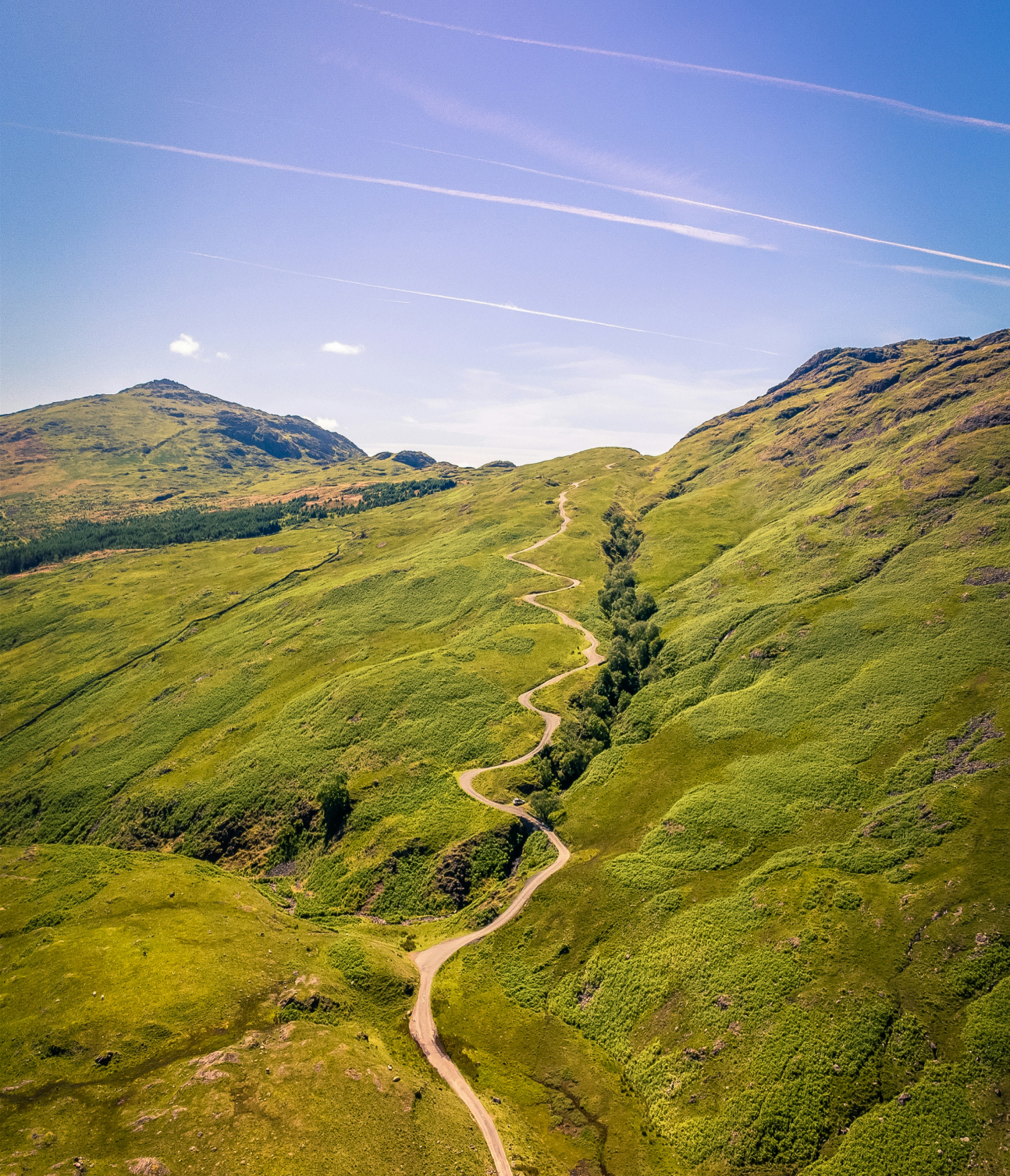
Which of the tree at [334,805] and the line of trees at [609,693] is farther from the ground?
the line of trees at [609,693]

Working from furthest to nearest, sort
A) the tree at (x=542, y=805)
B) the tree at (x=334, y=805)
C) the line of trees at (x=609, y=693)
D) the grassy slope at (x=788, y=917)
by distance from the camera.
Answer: the line of trees at (x=609, y=693), the tree at (x=334, y=805), the tree at (x=542, y=805), the grassy slope at (x=788, y=917)

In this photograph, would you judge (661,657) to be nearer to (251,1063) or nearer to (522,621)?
(522,621)

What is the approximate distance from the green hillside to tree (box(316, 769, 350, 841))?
0.65 m

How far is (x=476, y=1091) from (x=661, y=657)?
9615 cm

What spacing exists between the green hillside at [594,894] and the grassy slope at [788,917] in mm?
348

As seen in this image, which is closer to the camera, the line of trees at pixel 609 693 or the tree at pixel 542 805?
the tree at pixel 542 805

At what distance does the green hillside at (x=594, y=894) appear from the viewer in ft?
155

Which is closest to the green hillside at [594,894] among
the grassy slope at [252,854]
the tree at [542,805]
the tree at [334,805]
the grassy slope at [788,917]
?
the grassy slope at [788,917]

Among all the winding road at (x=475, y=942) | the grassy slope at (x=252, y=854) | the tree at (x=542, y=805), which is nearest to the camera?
the grassy slope at (x=252, y=854)

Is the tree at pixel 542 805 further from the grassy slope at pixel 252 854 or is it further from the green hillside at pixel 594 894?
the grassy slope at pixel 252 854

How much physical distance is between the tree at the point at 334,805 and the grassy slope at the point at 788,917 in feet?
141

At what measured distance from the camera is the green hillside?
47.3 meters

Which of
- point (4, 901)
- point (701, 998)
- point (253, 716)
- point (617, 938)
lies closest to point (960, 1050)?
point (701, 998)

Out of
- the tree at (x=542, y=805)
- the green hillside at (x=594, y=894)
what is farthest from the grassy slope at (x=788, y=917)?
the tree at (x=542, y=805)
